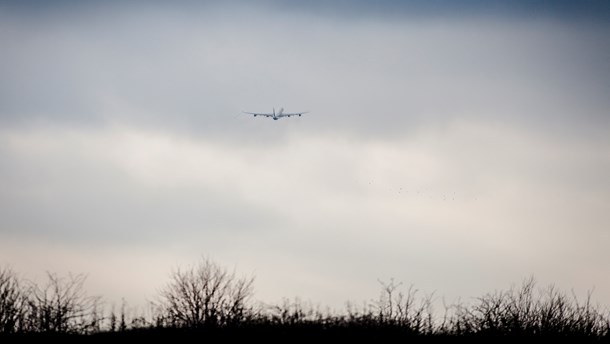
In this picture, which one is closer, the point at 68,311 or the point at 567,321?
the point at 68,311

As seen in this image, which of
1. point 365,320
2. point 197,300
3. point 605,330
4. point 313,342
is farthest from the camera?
point 197,300

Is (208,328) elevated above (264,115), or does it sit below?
below

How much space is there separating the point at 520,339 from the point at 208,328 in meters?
17.1

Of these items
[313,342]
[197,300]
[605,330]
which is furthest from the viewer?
[197,300]

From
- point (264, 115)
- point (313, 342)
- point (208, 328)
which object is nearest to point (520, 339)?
point (313, 342)

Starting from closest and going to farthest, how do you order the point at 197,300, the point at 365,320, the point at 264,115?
the point at 365,320, the point at 197,300, the point at 264,115

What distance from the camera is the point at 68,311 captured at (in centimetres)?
5053

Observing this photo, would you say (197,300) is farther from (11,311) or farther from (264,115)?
(264,115)

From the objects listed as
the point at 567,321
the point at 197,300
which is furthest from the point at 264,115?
the point at 567,321

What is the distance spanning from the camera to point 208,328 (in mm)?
48062

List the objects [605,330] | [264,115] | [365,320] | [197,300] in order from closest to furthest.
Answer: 1. [365,320]
2. [605,330]
3. [197,300]
4. [264,115]

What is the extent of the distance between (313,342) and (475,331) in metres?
11.3

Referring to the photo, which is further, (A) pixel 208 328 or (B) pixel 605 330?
(B) pixel 605 330

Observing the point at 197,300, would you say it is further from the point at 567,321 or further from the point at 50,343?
the point at 567,321
